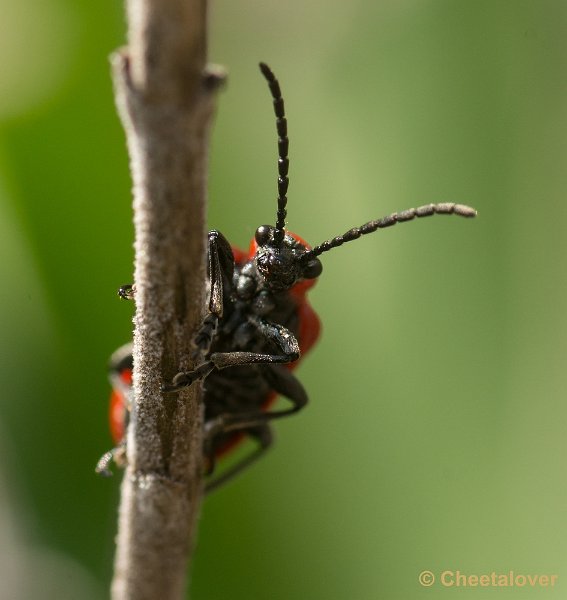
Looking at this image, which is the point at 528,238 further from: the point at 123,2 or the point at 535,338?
the point at 123,2

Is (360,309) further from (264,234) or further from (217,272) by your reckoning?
(217,272)

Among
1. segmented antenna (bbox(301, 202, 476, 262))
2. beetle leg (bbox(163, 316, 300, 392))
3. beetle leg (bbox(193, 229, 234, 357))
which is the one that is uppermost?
segmented antenna (bbox(301, 202, 476, 262))

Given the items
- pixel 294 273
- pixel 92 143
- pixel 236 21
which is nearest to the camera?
pixel 294 273

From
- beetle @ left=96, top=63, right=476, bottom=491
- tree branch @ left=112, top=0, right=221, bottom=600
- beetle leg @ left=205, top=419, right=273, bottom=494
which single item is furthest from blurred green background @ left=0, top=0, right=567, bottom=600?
tree branch @ left=112, top=0, right=221, bottom=600

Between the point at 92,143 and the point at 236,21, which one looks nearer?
the point at 92,143

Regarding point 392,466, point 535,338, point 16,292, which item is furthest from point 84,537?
point 535,338

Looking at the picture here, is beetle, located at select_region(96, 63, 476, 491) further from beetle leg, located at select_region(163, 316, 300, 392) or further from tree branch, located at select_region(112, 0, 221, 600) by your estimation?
tree branch, located at select_region(112, 0, 221, 600)

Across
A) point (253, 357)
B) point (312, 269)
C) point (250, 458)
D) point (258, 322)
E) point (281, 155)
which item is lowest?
point (250, 458)

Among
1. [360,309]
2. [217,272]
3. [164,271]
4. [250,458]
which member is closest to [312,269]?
[217,272]
